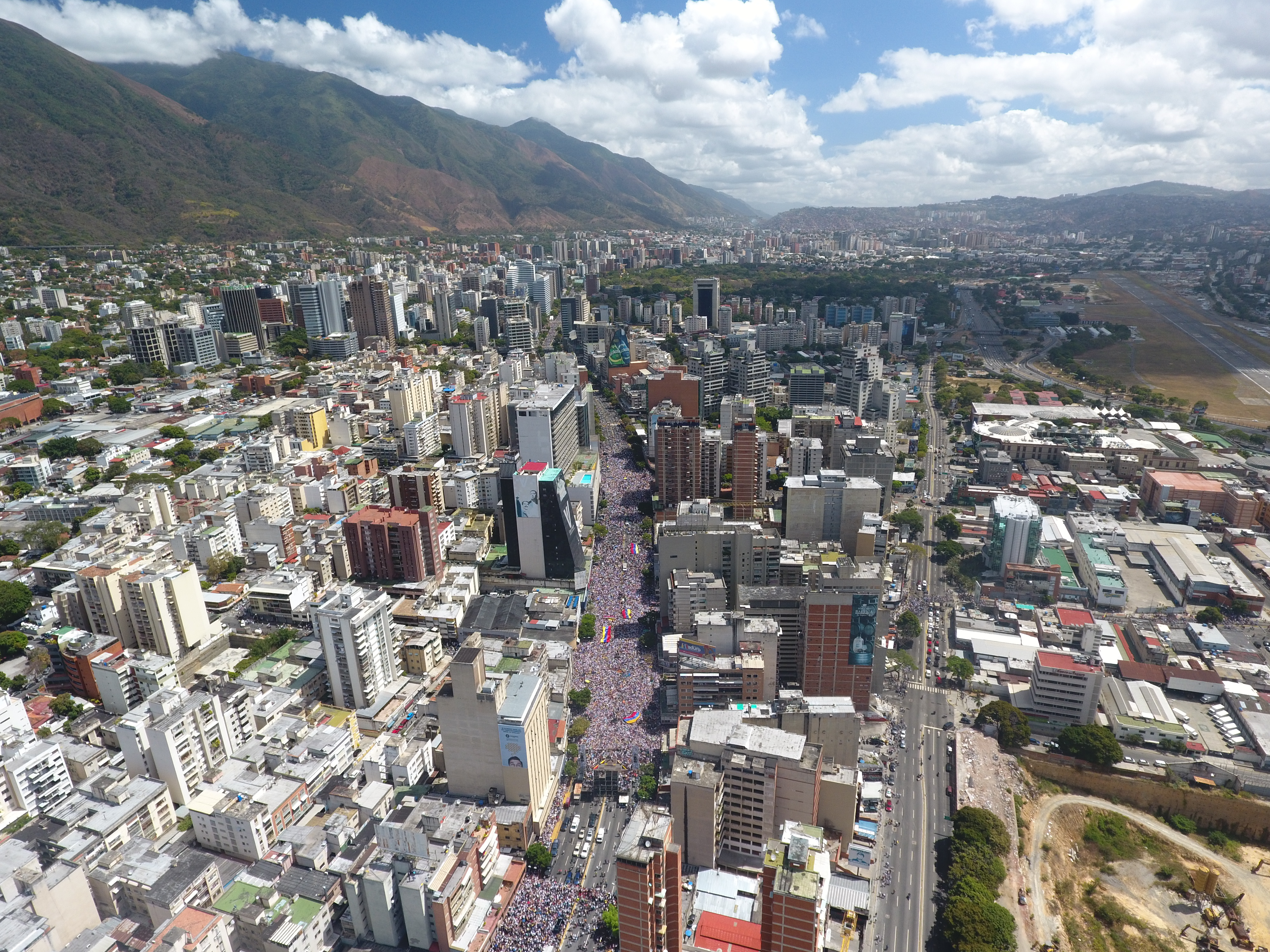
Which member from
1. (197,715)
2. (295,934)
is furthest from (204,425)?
(295,934)

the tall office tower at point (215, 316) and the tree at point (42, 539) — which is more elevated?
the tall office tower at point (215, 316)

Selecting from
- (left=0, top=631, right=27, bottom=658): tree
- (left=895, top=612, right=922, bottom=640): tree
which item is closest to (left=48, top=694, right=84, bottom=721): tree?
(left=0, top=631, right=27, bottom=658): tree

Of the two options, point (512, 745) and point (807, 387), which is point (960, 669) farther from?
point (807, 387)

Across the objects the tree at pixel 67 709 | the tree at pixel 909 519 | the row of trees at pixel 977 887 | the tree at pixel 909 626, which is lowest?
the row of trees at pixel 977 887

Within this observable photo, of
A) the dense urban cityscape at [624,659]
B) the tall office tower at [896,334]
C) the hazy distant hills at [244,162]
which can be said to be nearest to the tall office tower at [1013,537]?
the dense urban cityscape at [624,659]

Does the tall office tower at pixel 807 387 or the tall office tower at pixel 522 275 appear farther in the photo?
the tall office tower at pixel 522 275

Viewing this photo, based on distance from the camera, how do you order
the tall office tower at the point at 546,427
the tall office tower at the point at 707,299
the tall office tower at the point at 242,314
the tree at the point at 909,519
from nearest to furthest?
the tall office tower at the point at 546,427, the tree at the point at 909,519, the tall office tower at the point at 242,314, the tall office tower at the point at 707,299

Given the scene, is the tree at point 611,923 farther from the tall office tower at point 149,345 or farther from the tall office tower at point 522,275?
the tall office tower at point 522,275
